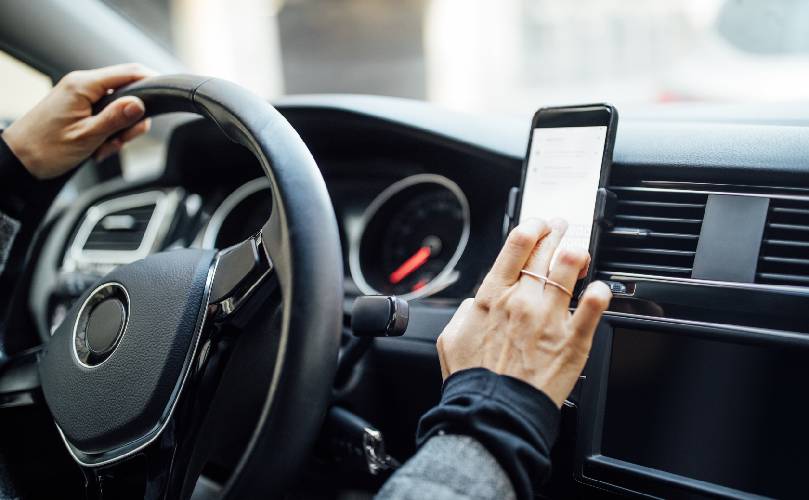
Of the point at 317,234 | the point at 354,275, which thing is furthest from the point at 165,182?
the point at 317,234

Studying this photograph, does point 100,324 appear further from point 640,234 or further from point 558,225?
point 640,234

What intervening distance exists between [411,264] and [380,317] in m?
0.66

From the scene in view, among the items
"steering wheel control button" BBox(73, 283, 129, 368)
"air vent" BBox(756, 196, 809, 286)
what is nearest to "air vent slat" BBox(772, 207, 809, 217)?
"air vent" BBox(756, 196, 809, 286)

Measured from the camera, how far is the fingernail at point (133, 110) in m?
1.04

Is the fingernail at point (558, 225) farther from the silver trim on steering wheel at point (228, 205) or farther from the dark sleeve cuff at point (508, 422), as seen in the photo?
the silver trim on steering wheel at point (228, 205)

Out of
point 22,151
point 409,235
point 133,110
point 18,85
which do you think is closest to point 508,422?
point 133,110

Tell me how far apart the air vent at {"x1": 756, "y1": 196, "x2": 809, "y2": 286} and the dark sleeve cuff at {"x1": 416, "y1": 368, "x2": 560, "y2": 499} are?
1.40 ft

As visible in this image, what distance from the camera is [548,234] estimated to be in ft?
2.64

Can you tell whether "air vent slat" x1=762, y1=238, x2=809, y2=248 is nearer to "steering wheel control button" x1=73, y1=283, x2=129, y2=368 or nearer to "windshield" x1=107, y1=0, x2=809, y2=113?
"windshield" x1=107, y1=0, x2=809, y2=113

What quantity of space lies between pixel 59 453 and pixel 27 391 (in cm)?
12

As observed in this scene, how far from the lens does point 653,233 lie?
102cm

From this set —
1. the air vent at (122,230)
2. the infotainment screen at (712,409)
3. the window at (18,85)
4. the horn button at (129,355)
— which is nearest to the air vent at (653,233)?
the infotainment screen at (712,409)

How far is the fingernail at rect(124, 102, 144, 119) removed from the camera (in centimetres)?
104

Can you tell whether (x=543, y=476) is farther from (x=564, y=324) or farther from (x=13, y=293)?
(x=13, y=293)
